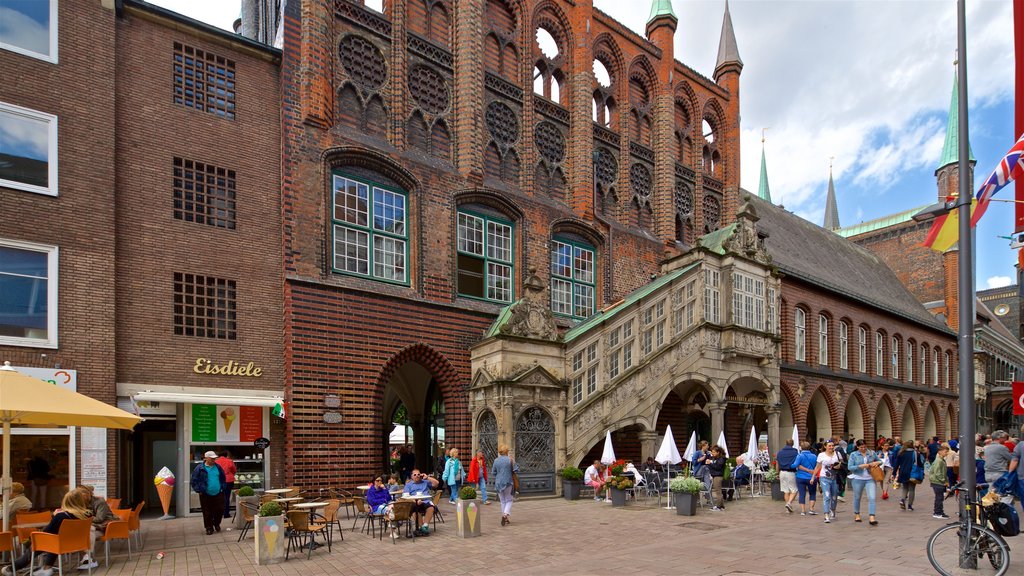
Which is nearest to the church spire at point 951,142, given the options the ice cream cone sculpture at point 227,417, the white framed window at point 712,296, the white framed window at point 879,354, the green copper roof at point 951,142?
the green copper roof at point 951,142

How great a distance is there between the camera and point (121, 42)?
550 inches

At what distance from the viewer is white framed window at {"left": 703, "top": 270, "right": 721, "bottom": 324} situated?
2042 centimetres

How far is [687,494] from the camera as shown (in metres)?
14.2

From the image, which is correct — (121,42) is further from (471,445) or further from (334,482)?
(471,445)

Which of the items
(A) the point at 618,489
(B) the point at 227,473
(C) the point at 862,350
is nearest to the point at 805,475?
(A) the point at 618,489

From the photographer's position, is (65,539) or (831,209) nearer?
(65,539)

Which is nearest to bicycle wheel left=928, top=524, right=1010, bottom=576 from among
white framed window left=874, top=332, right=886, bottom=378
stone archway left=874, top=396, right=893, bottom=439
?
white framed window left=874, top=332, right=886, bottom=378

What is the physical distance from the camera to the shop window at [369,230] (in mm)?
16031

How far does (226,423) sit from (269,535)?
17.5 ft

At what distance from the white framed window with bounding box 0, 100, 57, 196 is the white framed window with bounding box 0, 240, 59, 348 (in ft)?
3.66

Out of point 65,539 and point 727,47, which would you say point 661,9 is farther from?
point 65,539

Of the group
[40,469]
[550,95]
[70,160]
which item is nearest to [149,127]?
[70,160]

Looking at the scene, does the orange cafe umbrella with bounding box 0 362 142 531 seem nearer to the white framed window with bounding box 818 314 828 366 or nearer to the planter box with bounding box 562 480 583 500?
the planter box with bounding box 562 480 583 500

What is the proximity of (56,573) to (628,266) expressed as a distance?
16788 mm
